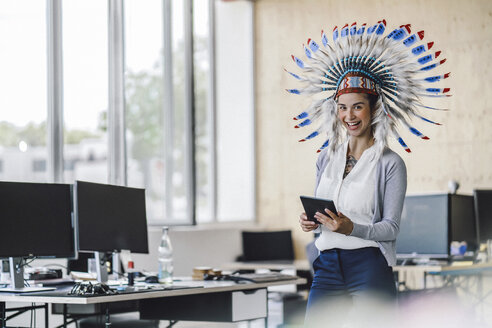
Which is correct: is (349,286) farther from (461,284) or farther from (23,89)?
(461,284)

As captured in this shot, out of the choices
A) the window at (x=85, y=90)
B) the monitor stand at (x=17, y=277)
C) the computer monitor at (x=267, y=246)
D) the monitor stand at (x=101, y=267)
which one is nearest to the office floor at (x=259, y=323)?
the computer monitor at (x=267, y=246)

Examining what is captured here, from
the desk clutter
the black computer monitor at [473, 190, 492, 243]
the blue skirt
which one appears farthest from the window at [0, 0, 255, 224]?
the blue skirt

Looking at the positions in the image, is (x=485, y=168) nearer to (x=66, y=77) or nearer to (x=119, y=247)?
(x=66, y=77)

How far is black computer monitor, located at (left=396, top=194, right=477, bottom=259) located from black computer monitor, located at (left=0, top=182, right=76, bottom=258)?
2.60m

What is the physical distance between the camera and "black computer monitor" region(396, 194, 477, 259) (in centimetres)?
527

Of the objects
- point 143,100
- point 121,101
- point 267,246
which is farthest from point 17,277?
point 143,100

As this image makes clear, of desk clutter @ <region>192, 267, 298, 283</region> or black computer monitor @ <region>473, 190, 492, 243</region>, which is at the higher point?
black computer monitor @ <region>473, 190, 492, 243</region>

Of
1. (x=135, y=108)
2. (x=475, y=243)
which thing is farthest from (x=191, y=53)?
(x=475, y=243)

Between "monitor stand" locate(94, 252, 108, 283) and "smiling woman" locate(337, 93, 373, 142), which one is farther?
"monitor stand" locate(94, 252, 108, 283)

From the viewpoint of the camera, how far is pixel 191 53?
729cm

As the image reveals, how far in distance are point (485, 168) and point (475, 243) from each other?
5.31 feet

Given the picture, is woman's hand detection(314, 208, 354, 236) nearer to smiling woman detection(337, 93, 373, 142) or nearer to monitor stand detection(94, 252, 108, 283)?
smiling woman detection(337, 93, 373, 142)

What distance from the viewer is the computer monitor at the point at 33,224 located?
3412 mm

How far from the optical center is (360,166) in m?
2.62
